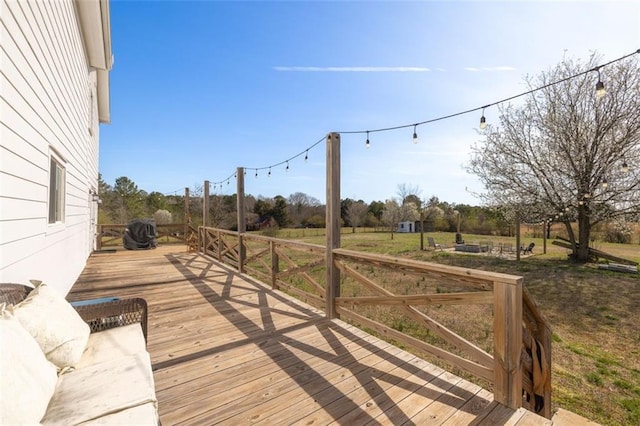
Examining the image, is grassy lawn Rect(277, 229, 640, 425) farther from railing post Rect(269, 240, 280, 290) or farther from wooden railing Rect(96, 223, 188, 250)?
wooden railing Rect(96, 223, 188, 250)

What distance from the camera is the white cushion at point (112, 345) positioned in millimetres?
1725

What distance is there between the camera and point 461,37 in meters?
4.79

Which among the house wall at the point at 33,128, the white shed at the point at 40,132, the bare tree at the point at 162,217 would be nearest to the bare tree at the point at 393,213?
the bare tree at the point at 162,217

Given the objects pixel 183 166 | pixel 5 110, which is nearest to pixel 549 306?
pixel 5 110

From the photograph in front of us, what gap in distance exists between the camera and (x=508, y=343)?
1900mm

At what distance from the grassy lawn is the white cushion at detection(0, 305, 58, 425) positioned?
3.93 meters

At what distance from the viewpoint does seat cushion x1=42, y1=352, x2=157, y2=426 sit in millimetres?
1154

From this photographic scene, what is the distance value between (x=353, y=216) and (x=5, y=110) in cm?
2835

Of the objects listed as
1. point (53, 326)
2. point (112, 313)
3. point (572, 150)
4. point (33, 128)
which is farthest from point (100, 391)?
point (572, 150)

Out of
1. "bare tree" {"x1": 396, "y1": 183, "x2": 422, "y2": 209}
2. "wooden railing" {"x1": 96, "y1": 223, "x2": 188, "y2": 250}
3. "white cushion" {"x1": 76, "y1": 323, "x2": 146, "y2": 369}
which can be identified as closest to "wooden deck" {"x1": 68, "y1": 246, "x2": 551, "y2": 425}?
"white cushion" {"x1": 76, "y1": 323, "x2": 146, "y2": 369}

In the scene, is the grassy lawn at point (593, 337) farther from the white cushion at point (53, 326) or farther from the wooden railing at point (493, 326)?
the white cushion at point (53, 326)

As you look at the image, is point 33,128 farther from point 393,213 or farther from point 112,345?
point 393,213

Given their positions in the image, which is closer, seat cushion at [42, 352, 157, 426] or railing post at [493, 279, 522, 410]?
seat cushion at [42, 352, 157, 426]

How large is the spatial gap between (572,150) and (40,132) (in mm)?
12687
